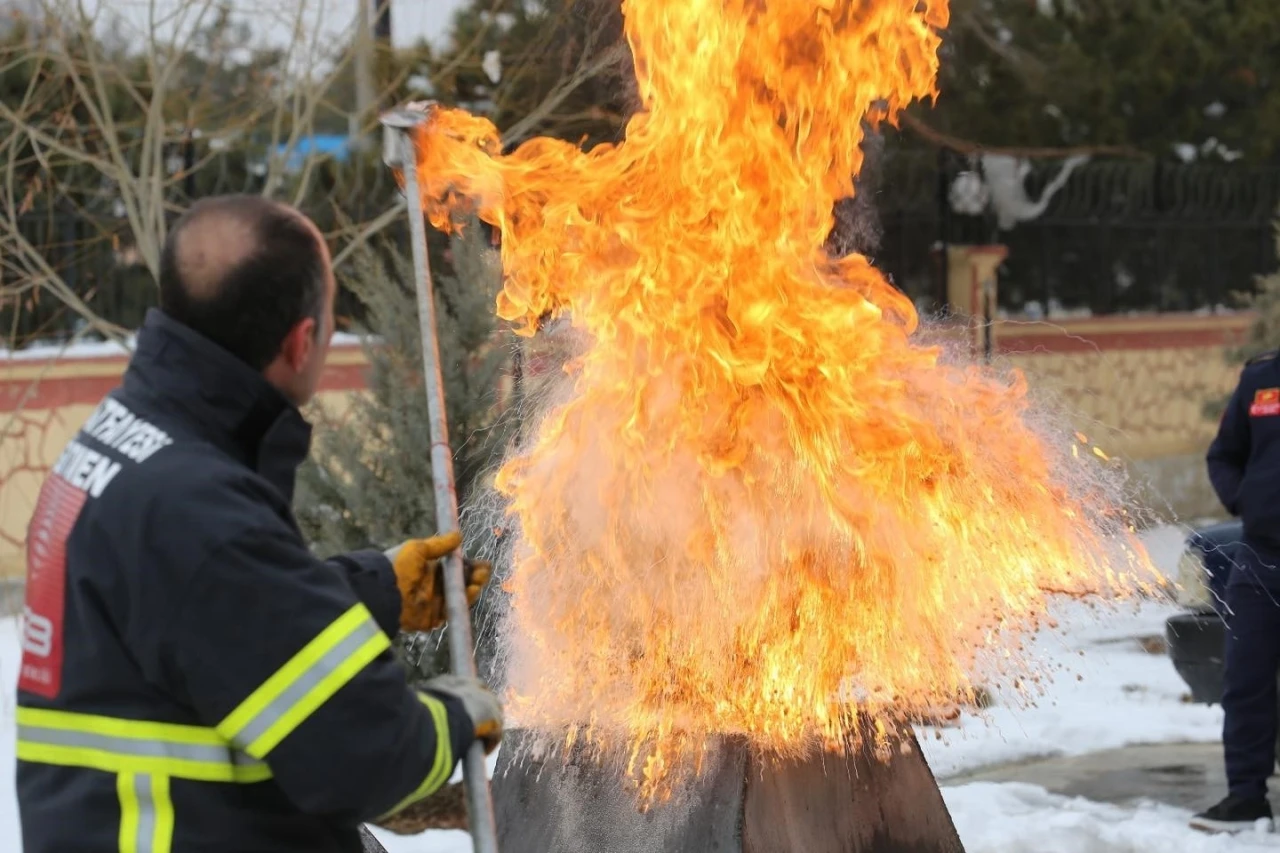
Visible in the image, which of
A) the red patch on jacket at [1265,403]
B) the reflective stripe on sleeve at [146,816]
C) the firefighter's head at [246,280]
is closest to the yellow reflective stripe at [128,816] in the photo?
the reflective stripe on sleeve at [146,816]

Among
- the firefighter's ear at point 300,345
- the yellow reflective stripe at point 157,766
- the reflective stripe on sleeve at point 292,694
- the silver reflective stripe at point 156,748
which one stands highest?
the firefighter's ear at point 300,345

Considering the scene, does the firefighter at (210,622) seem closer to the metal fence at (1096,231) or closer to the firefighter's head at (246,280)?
the firefighter's head at (246,280)

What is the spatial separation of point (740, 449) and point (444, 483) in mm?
1325

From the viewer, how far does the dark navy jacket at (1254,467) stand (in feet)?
18.4

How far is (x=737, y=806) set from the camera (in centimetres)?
361

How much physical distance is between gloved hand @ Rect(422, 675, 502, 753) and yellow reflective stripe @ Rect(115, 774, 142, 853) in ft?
1.56

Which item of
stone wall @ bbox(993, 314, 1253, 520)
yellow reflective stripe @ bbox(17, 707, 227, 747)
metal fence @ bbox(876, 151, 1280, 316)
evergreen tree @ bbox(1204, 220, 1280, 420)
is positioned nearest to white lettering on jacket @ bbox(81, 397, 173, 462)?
yellow reflective stripe @ bbox(17, 707, 227, 747)

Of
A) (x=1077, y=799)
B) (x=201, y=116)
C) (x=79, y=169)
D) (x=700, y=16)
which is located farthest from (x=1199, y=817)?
(x=79, y=169)

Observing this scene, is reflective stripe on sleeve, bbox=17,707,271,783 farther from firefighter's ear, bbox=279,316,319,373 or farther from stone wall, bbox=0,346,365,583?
stone wall, bbox=0,346,365,583

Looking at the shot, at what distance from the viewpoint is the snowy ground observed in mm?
A: 5547

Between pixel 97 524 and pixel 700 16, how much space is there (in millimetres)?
3014

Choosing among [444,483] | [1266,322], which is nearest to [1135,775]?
[444,483]

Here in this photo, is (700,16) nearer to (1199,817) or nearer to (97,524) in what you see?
(97,524)

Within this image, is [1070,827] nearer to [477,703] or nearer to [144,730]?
[477,703]
